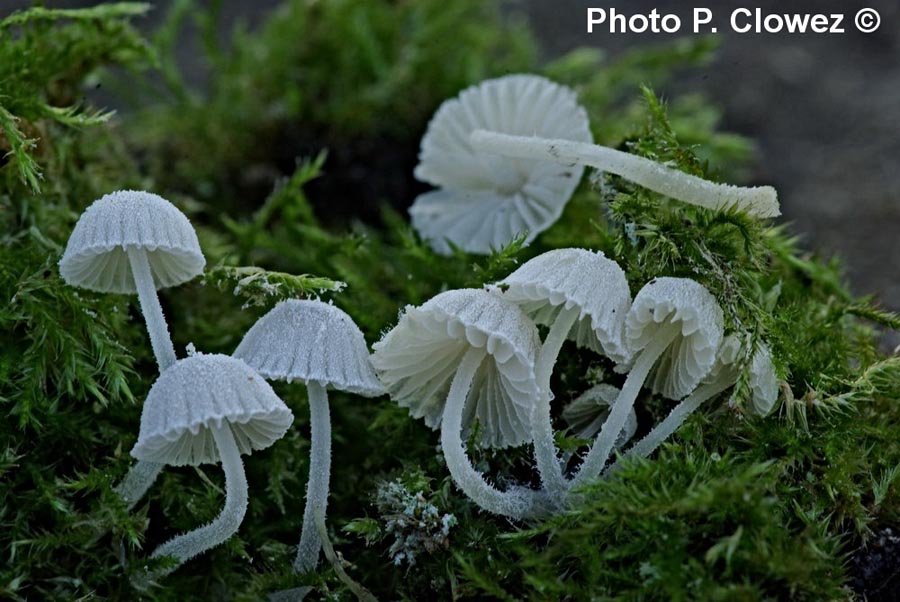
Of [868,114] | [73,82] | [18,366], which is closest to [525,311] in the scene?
[18,366]

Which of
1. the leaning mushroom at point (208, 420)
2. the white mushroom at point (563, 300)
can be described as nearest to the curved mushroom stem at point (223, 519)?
the leaning mushroom at point (208, 420)

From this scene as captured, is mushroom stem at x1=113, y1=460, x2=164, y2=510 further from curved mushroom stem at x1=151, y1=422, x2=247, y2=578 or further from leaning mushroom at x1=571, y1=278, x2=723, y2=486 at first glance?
leaning mushroom at x1=571, y1=278, x2=723, y2=486

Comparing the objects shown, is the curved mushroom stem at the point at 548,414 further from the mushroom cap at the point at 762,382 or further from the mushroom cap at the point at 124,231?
the mushroom cap at the point at 124,231

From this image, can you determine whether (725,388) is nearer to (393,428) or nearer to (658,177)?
(658,177)

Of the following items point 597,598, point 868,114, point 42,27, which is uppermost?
point 42,27

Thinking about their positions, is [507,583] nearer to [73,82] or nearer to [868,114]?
[73,82]

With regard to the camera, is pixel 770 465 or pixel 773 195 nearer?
pixel 770 465
